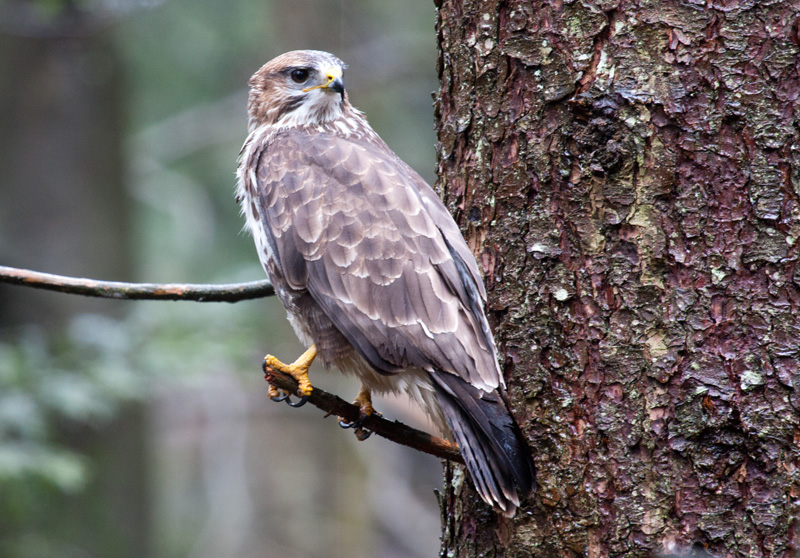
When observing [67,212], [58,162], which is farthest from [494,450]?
[58,162]

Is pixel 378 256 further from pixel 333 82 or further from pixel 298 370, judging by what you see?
pixel 333 82

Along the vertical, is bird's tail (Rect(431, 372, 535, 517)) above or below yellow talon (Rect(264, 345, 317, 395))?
below

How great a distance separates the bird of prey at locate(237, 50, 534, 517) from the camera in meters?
2.40

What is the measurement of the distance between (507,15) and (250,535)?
9.69 meters

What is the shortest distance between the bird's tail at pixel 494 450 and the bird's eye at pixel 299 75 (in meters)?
1.94

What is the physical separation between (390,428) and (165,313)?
5389 mm

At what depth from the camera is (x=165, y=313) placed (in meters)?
7.44

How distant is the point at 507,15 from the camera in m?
2.54

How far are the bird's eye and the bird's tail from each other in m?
1.94

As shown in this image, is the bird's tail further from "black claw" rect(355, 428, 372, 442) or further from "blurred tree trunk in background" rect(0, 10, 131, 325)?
"blurred tree trunk in background" rect(0, 10, 131, 325)

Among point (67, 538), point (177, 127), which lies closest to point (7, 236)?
point (67, 538)

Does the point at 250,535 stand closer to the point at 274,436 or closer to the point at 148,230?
the point at 274,436

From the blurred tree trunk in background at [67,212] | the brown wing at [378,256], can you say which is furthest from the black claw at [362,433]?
the blurred tree trunk in background at [67,212]

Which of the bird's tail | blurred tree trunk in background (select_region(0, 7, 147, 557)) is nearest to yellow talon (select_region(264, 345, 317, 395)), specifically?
the bird's tail
